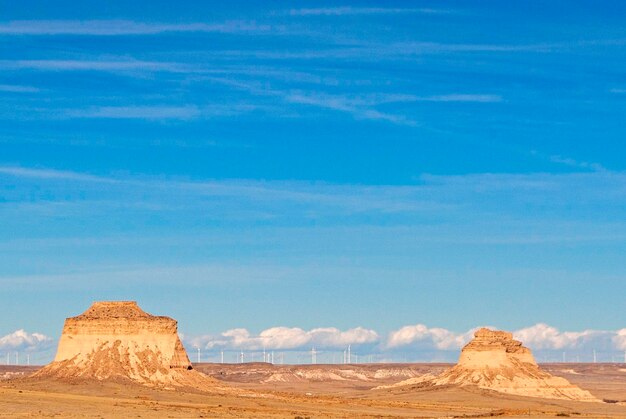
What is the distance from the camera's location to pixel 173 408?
139625 mm

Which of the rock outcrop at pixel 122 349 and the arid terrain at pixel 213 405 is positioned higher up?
the rock outcrop at pixel 122 349

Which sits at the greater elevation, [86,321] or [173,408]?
[86,321]

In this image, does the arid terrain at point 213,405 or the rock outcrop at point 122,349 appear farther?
the rock outcrop at point 122,349

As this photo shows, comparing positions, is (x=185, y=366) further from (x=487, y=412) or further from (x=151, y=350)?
(x=487, y=412)

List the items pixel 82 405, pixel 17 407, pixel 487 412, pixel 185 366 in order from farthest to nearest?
1. pixel 185 366
2. pixel 487 412
3. pixel 82 405
4. pixel 17 407

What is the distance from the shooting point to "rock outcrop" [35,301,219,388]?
18100 centimetres

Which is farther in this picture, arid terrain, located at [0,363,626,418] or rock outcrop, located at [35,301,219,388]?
rock outcrop, located at [35,301,219,388]

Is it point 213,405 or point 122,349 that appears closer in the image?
point 213,405

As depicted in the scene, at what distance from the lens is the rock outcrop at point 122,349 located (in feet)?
594

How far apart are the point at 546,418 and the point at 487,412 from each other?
19.6m

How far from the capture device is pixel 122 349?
183 metres

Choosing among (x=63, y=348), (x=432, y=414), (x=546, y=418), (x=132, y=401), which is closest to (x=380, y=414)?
(x=432, y=414)

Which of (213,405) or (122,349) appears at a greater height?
(122,349)

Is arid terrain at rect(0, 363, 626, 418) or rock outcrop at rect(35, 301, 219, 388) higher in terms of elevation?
rock outcrop at rect(35, 301, 219, 388)
